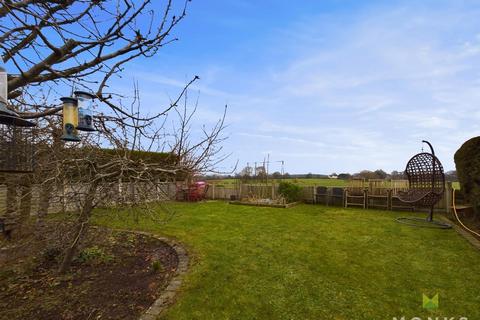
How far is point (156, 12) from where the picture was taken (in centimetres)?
229

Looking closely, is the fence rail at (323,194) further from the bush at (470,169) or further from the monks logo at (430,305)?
the monks logo at (430,305)

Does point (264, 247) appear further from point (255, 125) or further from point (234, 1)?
point (255, 125)

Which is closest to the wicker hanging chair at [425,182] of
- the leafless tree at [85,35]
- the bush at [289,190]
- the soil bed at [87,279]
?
the bush at [289,190]

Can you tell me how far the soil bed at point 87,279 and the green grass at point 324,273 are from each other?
17.4 inches

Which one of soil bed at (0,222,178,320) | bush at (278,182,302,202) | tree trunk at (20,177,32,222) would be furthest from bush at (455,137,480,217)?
tree trunk at (20,177,32,222)

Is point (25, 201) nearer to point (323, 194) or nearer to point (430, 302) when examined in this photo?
point (430, 302)

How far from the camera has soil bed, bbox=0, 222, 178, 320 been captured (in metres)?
2.30

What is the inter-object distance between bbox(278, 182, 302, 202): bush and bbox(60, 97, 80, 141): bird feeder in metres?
8.87

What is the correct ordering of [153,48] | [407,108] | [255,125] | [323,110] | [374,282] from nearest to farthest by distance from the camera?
[153,48], [374,282], [407,108], [323,110], [255,125]

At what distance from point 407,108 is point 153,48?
9190mm

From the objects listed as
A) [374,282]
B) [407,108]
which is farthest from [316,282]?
[407,108]

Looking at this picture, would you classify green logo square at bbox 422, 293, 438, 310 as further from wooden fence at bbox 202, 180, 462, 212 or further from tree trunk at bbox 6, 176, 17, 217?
wooden fence at bbox 202, 180, 462, 212

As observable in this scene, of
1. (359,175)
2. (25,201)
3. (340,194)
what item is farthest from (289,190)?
(25,201)

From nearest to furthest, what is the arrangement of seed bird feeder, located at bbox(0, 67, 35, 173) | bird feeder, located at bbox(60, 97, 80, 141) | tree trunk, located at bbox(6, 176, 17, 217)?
1. seed bird feeder, located at bbox(0, 67, 35, 173)
2. bird feeder, located at bbox(60, 97, 80, 141)
3. tree trunk, located at bbox(6, 176, 17, 217)
